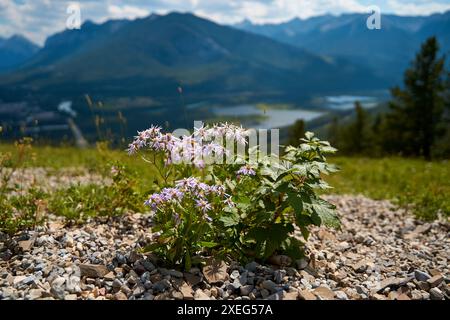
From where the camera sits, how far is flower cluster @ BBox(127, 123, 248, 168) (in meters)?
5.21

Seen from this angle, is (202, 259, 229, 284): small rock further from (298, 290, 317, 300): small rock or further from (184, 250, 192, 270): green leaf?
(298, 290, 317, 300): small rock

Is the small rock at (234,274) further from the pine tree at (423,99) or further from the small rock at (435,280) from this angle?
the pine tree at (423,99)

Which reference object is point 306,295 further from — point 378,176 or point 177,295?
point 378,176

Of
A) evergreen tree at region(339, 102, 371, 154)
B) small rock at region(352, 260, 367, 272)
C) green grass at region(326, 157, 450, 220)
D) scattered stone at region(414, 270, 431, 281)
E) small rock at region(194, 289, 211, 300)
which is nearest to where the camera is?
small rock at region(194, 289, 211, 300)

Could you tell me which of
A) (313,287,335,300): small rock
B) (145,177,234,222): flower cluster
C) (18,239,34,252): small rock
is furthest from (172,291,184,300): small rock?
(18,239,34,252): small rock

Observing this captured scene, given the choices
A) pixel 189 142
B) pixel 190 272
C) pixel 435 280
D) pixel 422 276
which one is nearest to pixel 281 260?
pixel 190 272

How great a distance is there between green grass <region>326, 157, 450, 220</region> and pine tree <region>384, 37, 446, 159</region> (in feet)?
63.6

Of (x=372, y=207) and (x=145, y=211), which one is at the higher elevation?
(x=145, y=211)

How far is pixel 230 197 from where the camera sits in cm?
509

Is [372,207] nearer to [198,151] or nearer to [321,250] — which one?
[321,250]
